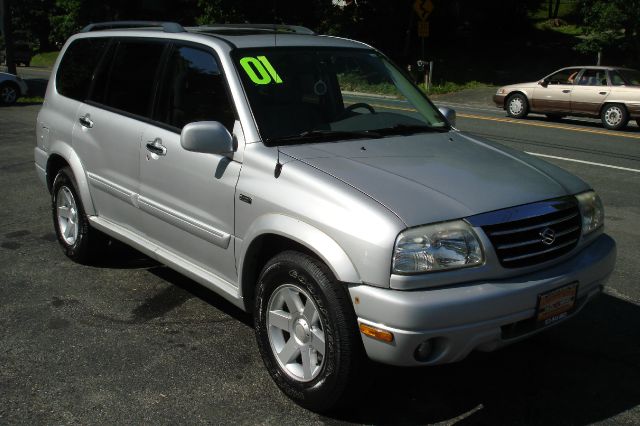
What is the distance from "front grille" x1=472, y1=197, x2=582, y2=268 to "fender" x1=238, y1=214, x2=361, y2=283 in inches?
25.8

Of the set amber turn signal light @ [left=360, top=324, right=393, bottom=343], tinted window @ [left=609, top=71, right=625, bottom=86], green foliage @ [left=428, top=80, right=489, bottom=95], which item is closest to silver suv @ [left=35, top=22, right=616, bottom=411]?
amber turn signal light @ [left=360, top=324, right=393, bottom=343]

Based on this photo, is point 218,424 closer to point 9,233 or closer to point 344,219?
point 344,219

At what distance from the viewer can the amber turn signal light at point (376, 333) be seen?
3.06m

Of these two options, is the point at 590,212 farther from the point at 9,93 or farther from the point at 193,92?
the point at 9,93

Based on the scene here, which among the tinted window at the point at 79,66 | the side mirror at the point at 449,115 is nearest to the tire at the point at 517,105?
the side mirror at the point at 449,115

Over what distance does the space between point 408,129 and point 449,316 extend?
1654mm

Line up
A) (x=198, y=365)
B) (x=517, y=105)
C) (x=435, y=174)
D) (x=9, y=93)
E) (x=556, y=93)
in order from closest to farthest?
(x=435, y=174)
(x=198, y=365)
(x=9, y=93)
(x=556, y=93)
(x=517, y=105)

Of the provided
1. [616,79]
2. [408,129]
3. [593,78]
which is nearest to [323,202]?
[408,129]

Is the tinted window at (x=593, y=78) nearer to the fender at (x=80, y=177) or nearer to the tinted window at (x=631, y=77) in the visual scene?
the tinted window at (x=631, y=77)

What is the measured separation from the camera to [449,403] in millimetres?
3641

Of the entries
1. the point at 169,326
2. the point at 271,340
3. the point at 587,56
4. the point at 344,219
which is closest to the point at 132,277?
the point at 169,326

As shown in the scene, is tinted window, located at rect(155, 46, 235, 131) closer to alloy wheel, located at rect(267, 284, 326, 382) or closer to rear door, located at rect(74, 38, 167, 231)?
rear door, located at rect(74, 38, 167, 231)

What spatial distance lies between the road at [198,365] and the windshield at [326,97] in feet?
4.41

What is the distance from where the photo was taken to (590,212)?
3.87 metres
